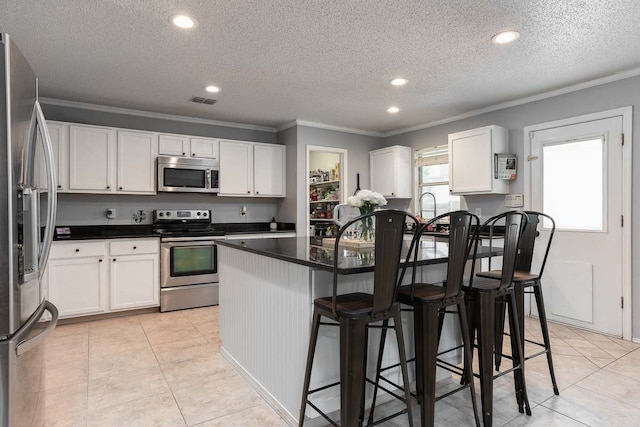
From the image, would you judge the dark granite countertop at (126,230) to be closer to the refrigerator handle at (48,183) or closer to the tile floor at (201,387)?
the tile floor at (201,387)

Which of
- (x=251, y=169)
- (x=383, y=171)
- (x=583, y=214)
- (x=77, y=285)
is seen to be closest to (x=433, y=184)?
(x=383, y=171)

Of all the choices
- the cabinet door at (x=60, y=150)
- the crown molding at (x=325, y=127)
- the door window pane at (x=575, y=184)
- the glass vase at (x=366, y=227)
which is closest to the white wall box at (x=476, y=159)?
the door window pane at (x=575, y=184)

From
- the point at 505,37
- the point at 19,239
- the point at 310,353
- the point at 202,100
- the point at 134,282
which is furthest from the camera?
the point at 202,100

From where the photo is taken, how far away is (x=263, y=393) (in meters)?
2.34

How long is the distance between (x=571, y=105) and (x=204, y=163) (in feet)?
13.6

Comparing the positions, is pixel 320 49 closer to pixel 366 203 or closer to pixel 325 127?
pixel 366 203

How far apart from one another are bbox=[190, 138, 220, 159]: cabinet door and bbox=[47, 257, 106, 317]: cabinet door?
1.70m

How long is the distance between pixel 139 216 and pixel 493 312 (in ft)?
14.0

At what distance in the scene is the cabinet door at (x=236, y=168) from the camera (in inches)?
198

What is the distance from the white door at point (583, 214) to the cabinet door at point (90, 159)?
4.72m

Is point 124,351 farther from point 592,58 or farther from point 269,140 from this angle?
point 592,58

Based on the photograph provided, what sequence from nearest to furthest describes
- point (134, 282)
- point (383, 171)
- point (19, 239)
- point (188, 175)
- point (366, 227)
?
point (19, 239) → point (366, 227) → point (134, 282) → point (188, 175) → point (383, 171)

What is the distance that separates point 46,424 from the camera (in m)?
2.08

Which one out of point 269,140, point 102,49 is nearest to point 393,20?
point 102,49
